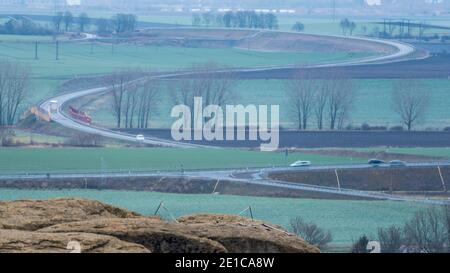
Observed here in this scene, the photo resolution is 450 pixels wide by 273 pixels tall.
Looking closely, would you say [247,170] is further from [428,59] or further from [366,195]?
[428,59]

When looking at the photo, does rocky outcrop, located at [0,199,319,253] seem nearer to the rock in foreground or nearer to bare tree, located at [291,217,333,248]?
the rock in foreground

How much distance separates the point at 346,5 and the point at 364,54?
79.7 ft

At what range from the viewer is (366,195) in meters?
13.5

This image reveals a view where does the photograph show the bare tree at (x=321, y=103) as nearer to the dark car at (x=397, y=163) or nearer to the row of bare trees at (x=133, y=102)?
the row of bare trees at (x=133, y=102)

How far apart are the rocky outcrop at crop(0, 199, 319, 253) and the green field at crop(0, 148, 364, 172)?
1141 centimetres

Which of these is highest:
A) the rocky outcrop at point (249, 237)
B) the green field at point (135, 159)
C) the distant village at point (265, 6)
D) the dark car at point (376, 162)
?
the rocky outcrop at point (249, 237)

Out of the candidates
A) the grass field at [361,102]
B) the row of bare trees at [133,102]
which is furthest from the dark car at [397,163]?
the row of bare trees at [133,102]

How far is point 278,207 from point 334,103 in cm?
961

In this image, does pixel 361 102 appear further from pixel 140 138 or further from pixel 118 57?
pixel 118 57

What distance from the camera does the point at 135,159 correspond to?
53.0 feet

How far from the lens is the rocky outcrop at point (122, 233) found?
9.72 feet

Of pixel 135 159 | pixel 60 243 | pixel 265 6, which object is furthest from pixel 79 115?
pixel 265 6

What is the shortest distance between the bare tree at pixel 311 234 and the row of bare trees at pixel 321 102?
11.4 metres

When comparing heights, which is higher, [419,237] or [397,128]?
[419,237]
